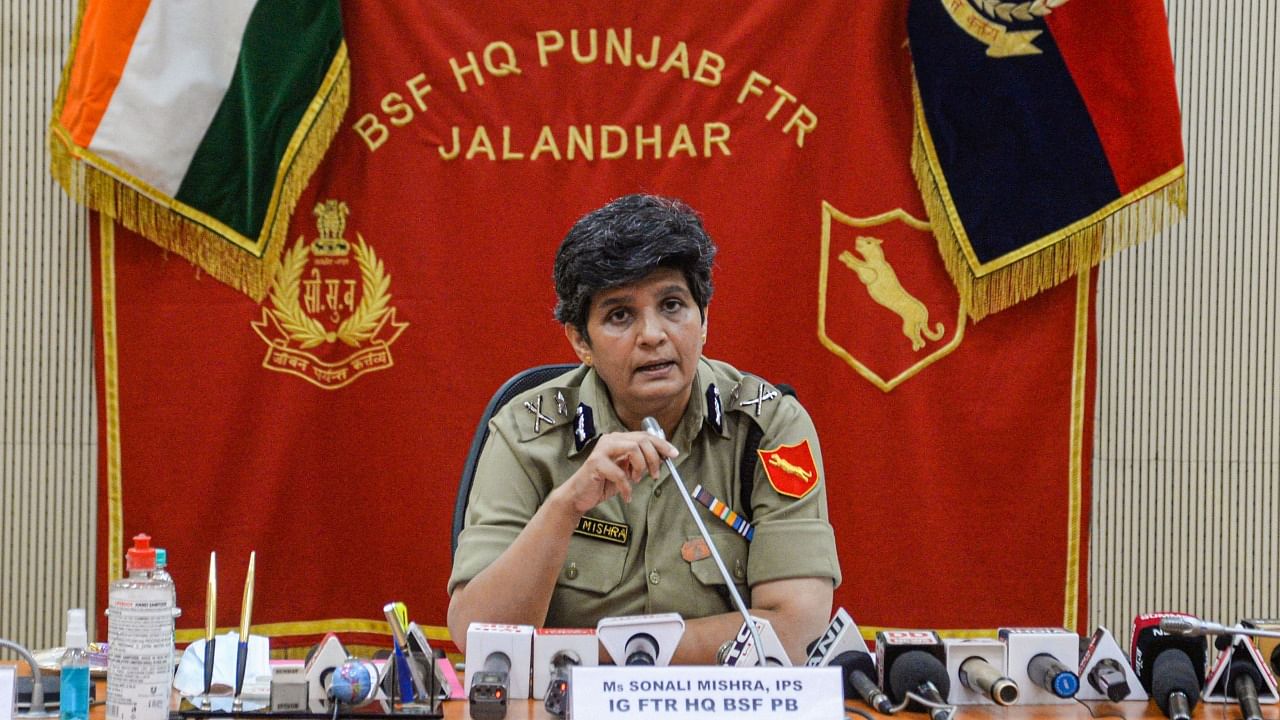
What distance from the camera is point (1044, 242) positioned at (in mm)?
3332

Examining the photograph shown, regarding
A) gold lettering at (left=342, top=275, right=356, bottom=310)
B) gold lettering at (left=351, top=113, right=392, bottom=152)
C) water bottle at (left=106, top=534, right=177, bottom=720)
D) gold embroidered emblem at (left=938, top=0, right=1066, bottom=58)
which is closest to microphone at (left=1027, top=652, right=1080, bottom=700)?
water bottle at (left=106, top=534, right=177, bottom=720)

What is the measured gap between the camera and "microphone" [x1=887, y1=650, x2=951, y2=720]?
1.70 m

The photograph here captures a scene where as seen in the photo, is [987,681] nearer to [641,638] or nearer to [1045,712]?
[1045,712]

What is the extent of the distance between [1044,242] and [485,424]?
5.92 feet

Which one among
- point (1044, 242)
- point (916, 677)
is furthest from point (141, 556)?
point (1044, 242)

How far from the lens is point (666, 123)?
11.3ft

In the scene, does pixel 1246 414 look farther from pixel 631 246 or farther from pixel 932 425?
pixel 631 246

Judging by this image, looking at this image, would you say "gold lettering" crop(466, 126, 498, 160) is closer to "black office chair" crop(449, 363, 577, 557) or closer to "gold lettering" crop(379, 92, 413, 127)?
"gold lettering" crop(379, 92, 413, 127)

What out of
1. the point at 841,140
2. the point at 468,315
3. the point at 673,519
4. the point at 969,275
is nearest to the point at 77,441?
the point at 468,315

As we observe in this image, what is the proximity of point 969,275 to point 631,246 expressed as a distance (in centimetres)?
157

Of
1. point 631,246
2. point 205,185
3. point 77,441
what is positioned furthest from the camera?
point 77,441

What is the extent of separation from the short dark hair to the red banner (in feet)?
3.90

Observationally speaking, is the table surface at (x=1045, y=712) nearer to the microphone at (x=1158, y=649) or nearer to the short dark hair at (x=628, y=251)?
the microphone at (x=1158, y=649)

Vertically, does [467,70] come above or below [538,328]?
above
